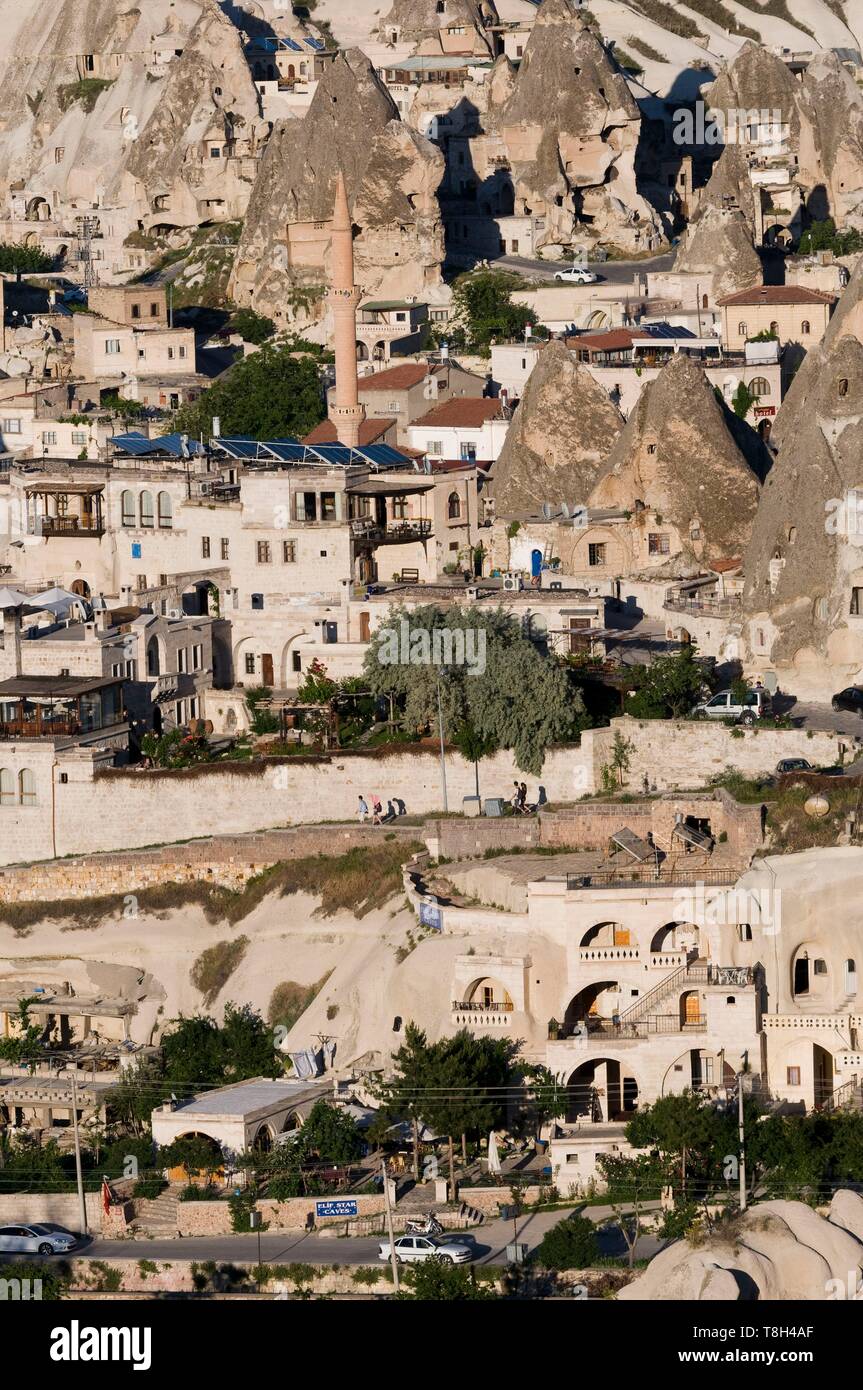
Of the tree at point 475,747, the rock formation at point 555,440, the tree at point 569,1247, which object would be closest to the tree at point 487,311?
the rock formation at point 555,440

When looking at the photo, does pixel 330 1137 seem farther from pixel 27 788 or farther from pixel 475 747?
pixel 27 788

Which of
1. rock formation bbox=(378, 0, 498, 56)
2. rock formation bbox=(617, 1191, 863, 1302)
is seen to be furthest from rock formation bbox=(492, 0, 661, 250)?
rock formation bbox=(617, 1191, 863, 1302)

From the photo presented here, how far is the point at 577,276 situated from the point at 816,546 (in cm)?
3600

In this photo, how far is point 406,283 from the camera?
349 feet

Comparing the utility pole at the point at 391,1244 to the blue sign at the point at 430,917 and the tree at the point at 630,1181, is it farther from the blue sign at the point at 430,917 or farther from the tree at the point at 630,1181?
the blue sign at the point at 430,917

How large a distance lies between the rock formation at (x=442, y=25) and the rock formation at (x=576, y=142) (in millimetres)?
9878

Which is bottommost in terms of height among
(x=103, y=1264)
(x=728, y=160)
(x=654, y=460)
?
(x=103, y=1264)

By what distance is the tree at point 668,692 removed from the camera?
67.6m

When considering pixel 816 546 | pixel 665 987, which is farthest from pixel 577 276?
pixel 665 987

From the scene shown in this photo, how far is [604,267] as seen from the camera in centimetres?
10862

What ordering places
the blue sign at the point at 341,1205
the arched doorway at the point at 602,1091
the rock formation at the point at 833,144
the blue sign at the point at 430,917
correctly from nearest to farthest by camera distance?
the blue sign at the point at 341,1205 < the arched doorway at the point at 602,1091 < the blue sign at the point at 430,917 < the rock formation at the point at 833,144

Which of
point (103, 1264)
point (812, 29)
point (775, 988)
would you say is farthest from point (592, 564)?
point (812, 29)

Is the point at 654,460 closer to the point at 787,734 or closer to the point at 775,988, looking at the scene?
the point at 787,734
